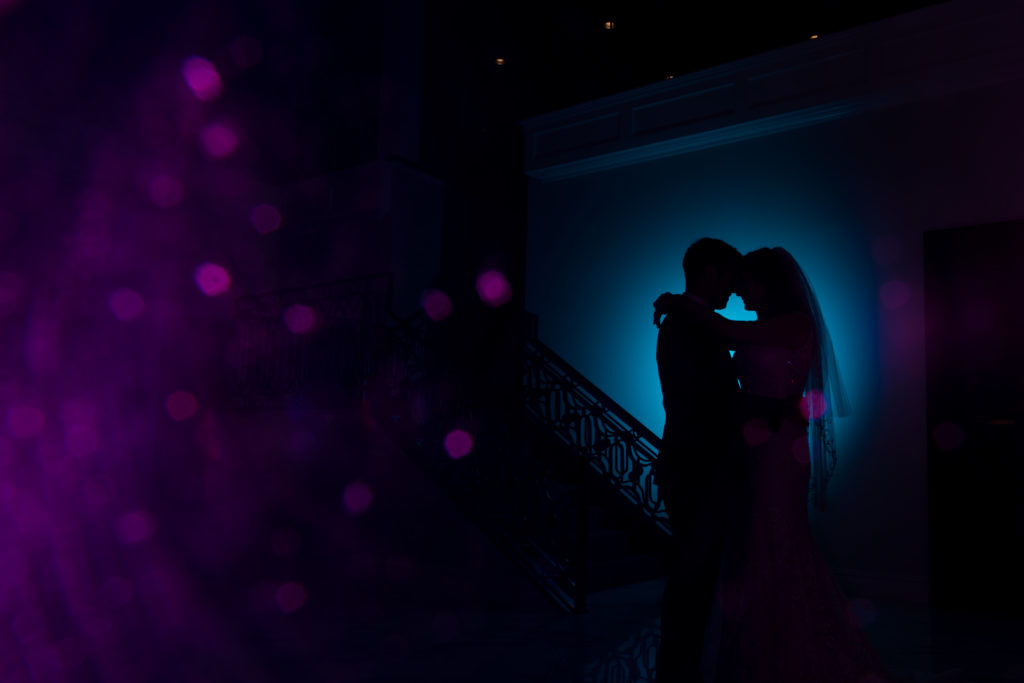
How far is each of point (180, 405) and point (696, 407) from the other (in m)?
7.27

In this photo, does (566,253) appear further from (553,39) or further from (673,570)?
(673,570)

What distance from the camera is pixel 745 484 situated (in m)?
2.81

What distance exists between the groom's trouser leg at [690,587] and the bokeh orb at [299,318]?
6274mm

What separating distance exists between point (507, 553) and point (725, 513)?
2.79m

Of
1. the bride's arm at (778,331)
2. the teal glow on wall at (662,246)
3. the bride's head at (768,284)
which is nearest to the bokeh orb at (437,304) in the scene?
the teal glow on wall at (662,246)

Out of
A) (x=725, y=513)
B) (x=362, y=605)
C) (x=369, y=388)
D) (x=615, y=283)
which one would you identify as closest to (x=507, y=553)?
(x=362, y=605)

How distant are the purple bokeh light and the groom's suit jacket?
7540mm

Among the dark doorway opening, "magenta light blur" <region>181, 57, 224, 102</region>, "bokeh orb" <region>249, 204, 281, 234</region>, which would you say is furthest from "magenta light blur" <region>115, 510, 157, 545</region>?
the dark doorway opening

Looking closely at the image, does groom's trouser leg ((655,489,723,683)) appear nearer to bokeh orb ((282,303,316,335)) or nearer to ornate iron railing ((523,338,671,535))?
ornate iron railing ((523,338,671,535))

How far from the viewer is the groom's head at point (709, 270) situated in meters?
2.84

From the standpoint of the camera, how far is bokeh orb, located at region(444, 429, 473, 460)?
5.95m

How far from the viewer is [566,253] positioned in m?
8.33

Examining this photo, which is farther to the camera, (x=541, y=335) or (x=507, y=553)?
(x=541, y=335)

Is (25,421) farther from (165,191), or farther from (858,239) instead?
(858,239)
